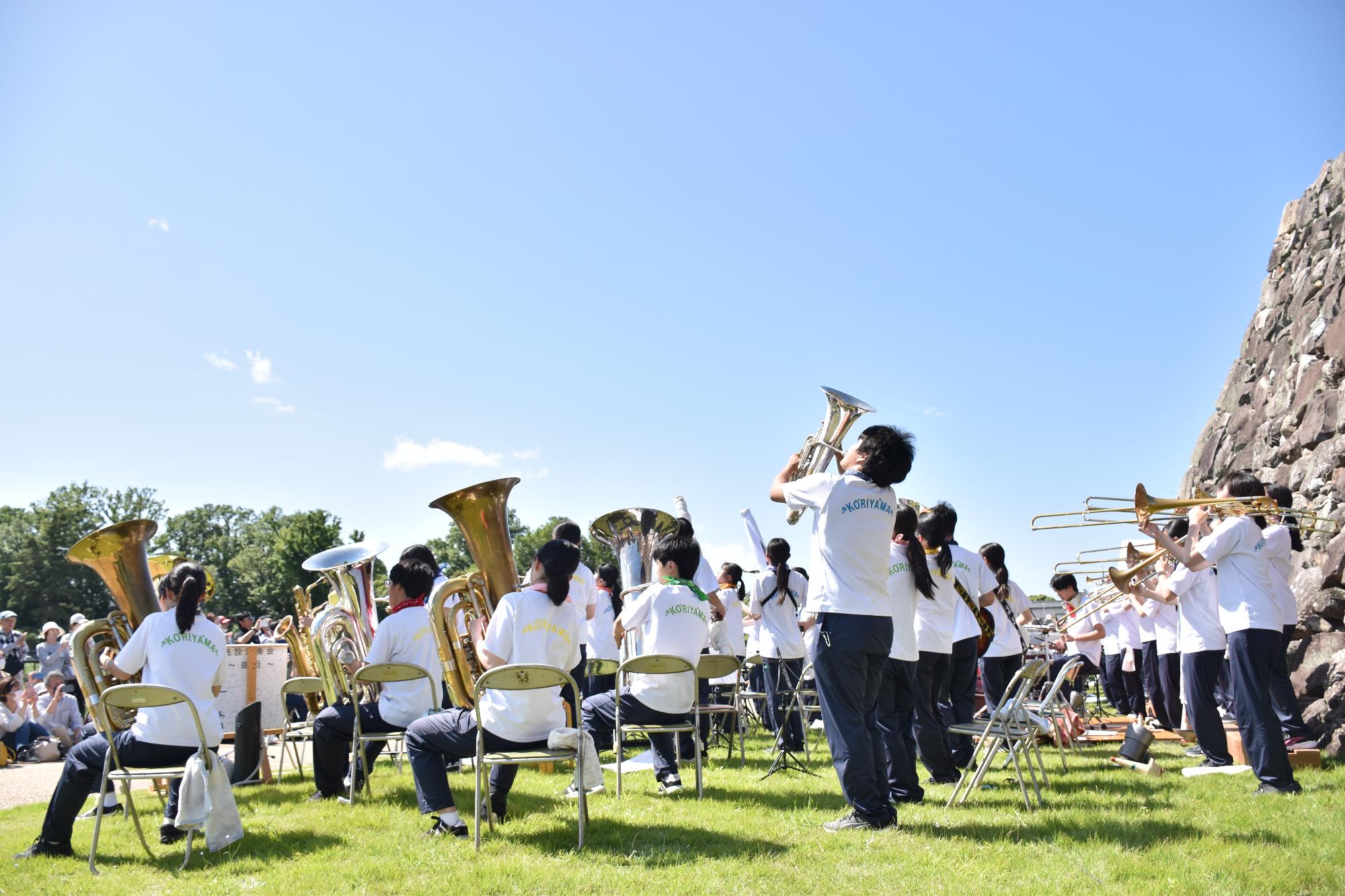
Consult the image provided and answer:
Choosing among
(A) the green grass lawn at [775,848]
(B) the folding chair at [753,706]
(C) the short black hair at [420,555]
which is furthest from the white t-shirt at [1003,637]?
(C) the short black hair at [420,555]

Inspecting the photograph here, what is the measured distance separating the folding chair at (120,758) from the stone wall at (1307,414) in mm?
8507

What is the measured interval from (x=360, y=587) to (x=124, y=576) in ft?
5.73

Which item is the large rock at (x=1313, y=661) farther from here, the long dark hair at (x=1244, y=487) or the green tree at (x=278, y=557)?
the green tree at (x=278, y=557)

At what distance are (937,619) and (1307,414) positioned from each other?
7.86 m

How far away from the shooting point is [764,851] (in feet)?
15.0

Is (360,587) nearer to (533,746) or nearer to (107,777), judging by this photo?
(107,777)

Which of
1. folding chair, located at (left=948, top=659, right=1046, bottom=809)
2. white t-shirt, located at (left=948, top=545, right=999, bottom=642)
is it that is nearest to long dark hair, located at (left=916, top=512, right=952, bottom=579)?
white t-shirt, located at (left=948, top=545, right=999, bottom=642)

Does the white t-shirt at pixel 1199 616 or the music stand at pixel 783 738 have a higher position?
the white t-shirt at pixel 1199 616

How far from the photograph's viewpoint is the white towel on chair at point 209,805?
192 inches

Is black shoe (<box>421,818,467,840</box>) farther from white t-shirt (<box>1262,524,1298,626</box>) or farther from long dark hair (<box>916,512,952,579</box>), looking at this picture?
white t-shirt (<box>1262,524,1298,626</box>)

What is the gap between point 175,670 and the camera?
17.6 feet

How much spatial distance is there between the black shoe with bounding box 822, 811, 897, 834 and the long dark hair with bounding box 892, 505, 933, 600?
1665mm

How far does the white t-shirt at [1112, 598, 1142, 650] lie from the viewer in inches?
441

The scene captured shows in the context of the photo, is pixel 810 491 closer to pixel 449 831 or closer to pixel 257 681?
pixel 449 831
